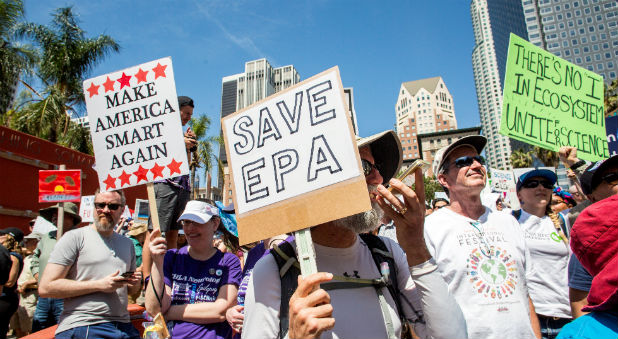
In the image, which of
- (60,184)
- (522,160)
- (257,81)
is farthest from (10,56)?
(257,81)

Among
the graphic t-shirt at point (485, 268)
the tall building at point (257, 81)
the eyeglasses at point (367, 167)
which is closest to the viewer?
the eyeglasses at point (367, 167)

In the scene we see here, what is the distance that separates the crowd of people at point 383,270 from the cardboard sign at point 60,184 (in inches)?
113

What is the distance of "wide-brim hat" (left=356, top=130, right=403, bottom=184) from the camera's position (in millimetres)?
2355

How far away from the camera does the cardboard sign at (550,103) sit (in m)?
4.01

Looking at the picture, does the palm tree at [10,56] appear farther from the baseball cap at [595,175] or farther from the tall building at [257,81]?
the tall building at [257,81]

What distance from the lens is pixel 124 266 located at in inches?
144

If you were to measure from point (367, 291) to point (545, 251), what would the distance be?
2.50m

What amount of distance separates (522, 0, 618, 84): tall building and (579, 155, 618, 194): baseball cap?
14292 cm

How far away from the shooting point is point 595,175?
3.25 meters

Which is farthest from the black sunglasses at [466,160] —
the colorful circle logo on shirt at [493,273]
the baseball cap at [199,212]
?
the baseball cap at [199,212]

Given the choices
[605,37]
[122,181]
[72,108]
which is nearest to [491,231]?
[122,181]

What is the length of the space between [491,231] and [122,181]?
3126 millimetres

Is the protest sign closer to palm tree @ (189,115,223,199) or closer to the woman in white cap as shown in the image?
the woman in white cap

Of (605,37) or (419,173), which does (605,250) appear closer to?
(419,173)
